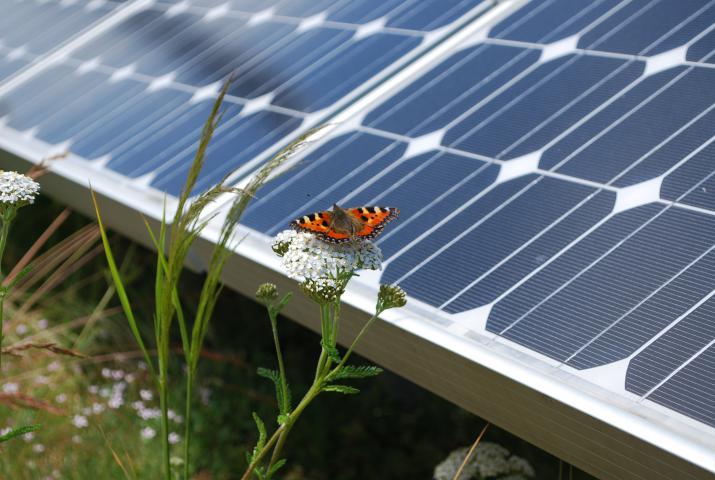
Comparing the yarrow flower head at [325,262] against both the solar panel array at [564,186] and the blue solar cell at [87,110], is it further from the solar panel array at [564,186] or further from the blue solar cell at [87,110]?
the blue solar cell at [87,110]

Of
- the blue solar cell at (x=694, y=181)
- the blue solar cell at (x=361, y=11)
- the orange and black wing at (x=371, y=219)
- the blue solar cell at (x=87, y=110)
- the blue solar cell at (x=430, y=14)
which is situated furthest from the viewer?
the blue solar cell at (x=87, y=110)

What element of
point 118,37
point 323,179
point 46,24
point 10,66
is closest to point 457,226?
point 323,179

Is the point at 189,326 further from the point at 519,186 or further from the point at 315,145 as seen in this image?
the point at 519,186

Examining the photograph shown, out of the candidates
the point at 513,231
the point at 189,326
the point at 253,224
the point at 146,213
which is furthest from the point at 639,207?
the point at 189,326

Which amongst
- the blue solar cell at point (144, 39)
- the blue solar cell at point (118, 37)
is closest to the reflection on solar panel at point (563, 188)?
the blue solar cell at point (144, 39)

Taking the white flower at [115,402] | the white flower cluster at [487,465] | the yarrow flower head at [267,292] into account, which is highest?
the yarrow flower head at [267,292]

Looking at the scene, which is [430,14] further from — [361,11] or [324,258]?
[324,258]

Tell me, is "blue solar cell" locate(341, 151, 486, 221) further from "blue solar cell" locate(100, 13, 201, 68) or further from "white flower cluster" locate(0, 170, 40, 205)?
"blue solar cell" locate(100, 13, 201, 68)
